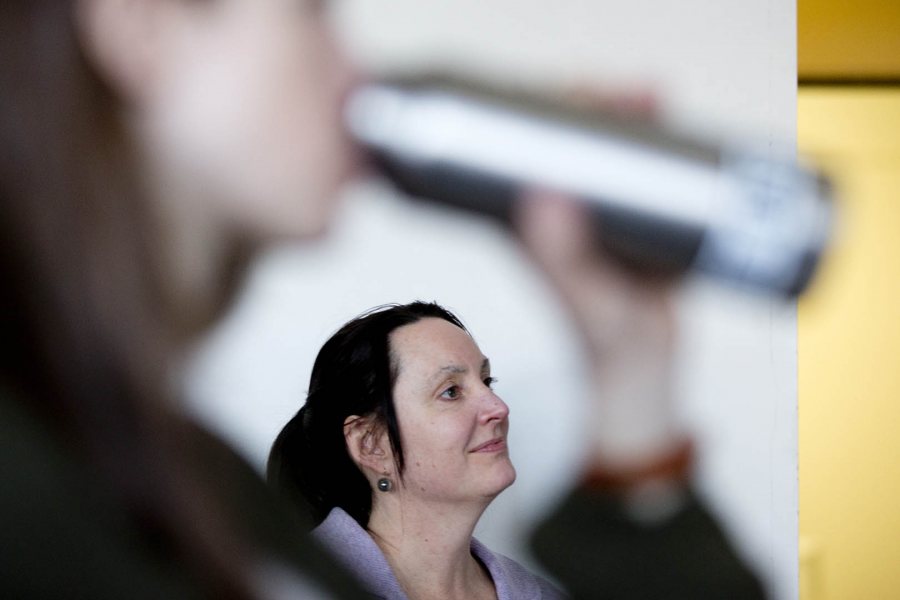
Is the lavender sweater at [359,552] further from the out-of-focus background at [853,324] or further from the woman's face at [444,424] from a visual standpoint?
the out-of-focus background at [853,324]

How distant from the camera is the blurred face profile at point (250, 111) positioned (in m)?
1.22

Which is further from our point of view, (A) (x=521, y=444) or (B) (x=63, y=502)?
(A) (x=521, y=444)

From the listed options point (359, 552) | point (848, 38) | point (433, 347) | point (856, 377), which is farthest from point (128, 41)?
point (856, 377)

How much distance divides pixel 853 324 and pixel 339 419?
Result: 781 mm

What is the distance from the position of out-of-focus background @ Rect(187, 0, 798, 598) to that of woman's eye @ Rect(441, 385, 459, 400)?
0.36 feet

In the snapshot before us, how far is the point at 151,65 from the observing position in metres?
1.19

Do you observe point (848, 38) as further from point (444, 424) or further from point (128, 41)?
point (128, 41)

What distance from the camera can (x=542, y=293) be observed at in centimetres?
136

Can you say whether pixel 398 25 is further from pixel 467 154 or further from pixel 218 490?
pixel 218 490

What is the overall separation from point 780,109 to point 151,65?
76cm

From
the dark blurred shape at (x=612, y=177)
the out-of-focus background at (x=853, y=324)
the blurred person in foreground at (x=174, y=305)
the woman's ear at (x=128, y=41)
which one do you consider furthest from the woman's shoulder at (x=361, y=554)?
the out-of-focus background at (x=853, y=324)

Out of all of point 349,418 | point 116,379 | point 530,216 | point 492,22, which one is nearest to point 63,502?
point 116,379

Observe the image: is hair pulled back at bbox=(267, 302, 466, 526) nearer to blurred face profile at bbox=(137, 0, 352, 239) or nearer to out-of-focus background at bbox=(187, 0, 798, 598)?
out-of-focus background at bbox=(187, 0, 798, 598)

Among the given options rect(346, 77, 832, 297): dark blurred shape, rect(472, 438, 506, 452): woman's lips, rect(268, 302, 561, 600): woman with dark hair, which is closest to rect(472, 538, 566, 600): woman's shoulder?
rect(268, 302, 561, 600): woman with dark hair
